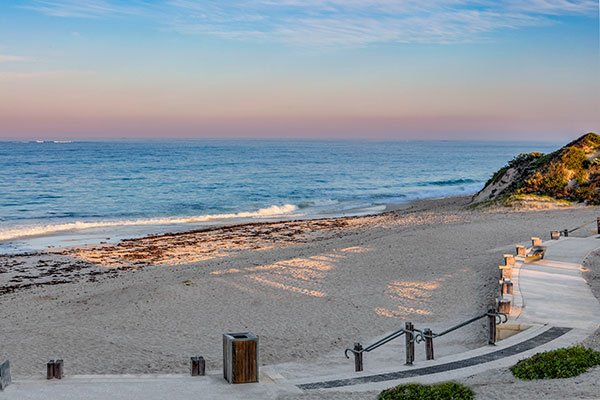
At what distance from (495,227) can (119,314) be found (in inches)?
742

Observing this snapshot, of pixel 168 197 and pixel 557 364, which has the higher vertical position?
pixel 557 364

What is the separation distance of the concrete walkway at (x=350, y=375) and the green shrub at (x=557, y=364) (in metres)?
0.69

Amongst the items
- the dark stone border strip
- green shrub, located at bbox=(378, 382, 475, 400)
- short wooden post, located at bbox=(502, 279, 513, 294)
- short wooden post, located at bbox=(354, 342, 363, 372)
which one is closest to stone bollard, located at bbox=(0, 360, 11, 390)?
the dark stone border strip

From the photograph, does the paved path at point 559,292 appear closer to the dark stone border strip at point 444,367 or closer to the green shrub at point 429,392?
the dark stone border strip at point 444,367

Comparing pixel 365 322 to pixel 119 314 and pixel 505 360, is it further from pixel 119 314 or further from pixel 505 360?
pixel 119 314

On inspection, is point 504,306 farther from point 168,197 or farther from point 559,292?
point 168,197

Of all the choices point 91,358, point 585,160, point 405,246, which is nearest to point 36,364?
point 91,358

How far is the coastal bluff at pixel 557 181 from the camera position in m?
35.2

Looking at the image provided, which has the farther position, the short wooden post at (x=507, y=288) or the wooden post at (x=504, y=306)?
the short wooden post at (x=507, y=288)

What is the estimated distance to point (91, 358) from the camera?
12188 mm

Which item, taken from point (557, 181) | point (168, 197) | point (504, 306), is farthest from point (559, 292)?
point (168, 197)

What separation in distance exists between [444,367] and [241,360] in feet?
10.9

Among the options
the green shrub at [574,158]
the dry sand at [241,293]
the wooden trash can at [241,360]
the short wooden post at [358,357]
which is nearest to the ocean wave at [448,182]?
the green shrub at [574,158]

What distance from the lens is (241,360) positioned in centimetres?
902
